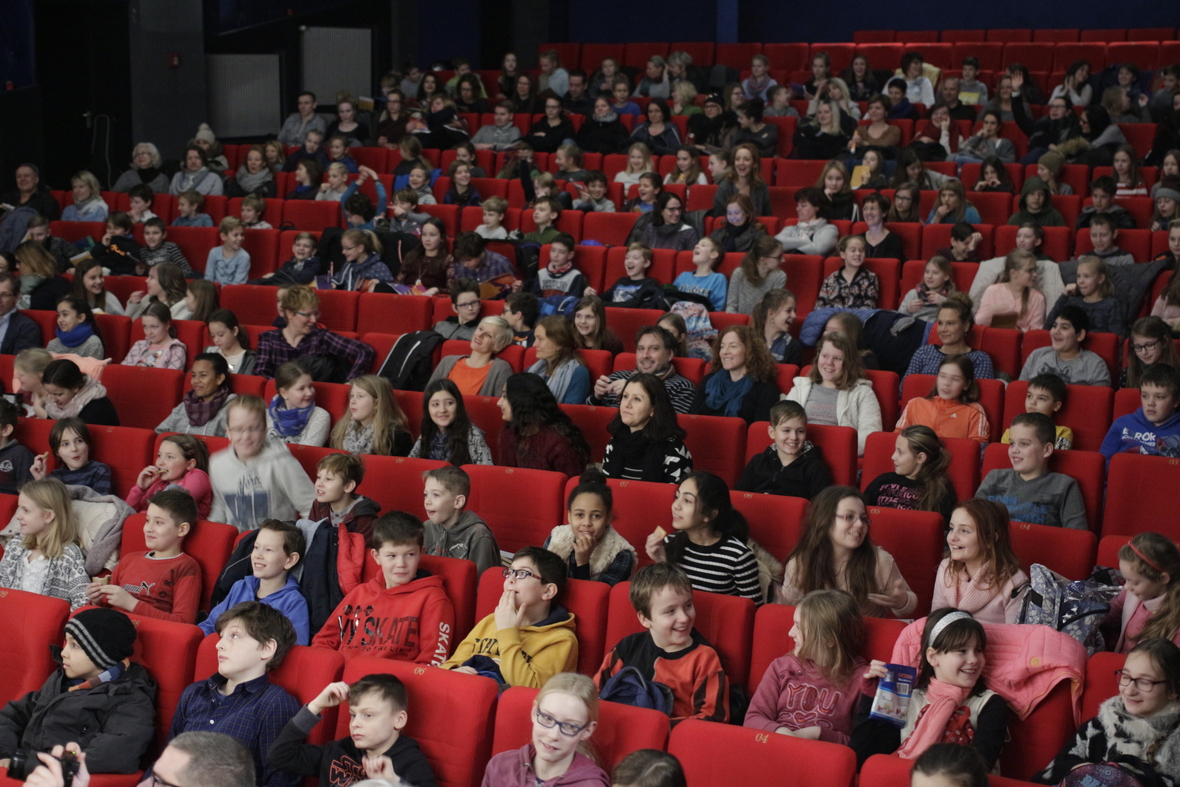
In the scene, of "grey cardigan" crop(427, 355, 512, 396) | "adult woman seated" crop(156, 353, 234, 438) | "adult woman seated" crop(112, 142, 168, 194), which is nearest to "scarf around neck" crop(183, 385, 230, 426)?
"adult woman seated" crop(156, 353, 234, 438)

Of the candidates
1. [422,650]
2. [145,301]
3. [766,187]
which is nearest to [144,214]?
[145,301]

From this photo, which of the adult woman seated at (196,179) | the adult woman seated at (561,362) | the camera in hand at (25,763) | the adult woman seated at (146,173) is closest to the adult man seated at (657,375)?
the adult woman seated at (561,362)

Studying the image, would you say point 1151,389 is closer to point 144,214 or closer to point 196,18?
point 144,214

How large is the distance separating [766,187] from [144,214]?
3.53 metres

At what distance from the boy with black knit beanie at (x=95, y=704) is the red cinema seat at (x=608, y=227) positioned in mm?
3954

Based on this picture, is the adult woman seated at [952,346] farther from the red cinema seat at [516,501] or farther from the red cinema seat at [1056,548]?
the red cinema seat at [516,501]

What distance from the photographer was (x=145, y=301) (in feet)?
18.5

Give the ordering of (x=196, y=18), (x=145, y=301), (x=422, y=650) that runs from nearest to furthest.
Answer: (x=422, y=650)
(x=145, y=301)
(x=196, y=18)

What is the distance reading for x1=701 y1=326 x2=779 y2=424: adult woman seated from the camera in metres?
4.25

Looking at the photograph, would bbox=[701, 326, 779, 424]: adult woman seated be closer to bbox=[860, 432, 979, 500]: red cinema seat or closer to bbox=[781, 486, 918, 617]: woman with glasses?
bbox=[860, 432, 979, 500]: red cinema seat

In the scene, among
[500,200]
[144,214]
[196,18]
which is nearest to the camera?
[500,200]

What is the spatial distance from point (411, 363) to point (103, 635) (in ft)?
6.97

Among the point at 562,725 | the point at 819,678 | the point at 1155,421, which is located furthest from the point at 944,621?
the point at 1155,421

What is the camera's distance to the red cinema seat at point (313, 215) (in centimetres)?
684
